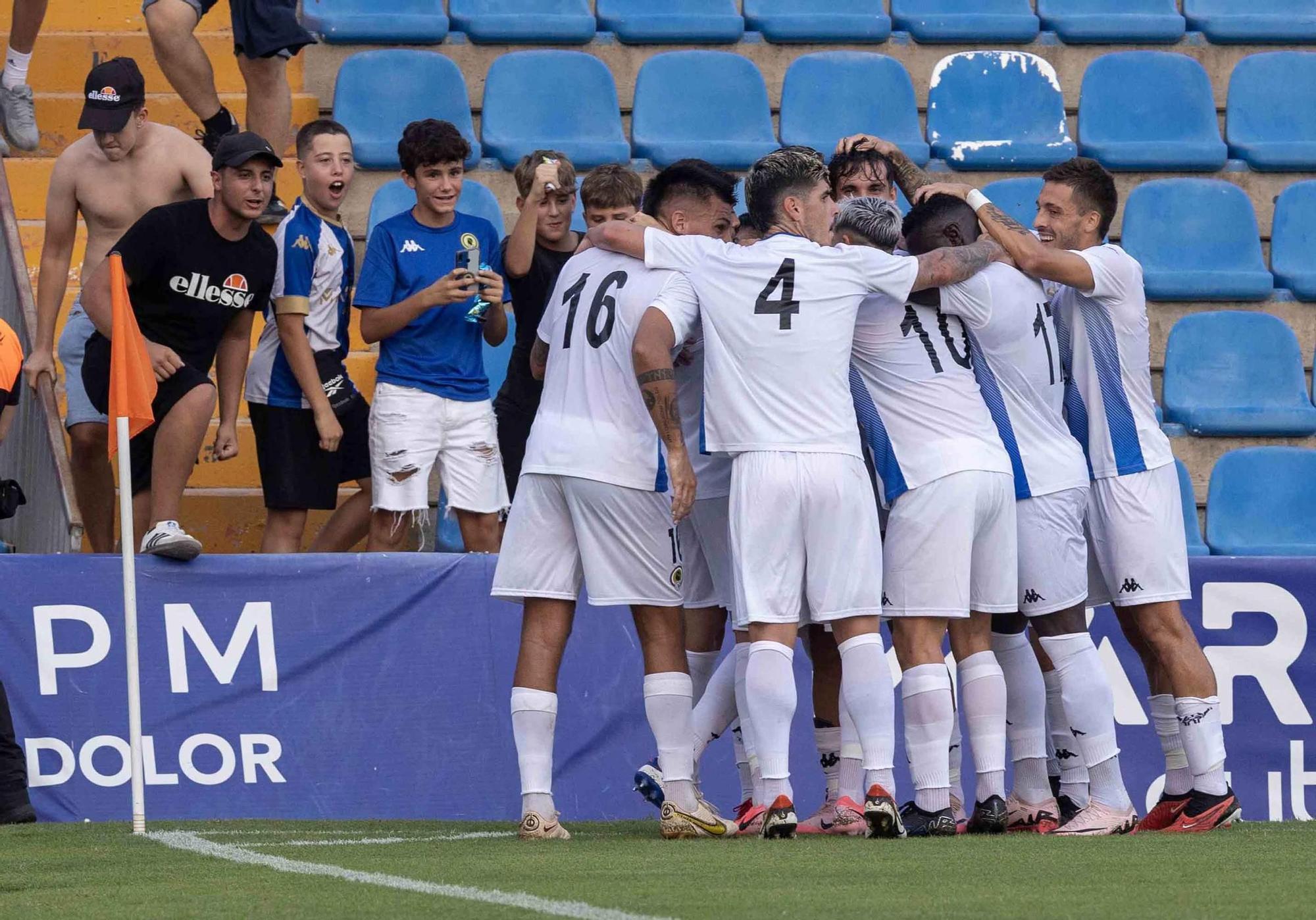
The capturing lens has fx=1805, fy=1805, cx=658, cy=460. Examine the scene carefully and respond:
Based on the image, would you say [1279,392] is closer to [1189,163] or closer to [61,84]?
[1189,163]

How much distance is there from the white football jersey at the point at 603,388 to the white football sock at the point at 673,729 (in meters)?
0.59

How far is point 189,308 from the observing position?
267 inches

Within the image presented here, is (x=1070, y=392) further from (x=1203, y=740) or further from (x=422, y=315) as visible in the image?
(x=422, y=315)

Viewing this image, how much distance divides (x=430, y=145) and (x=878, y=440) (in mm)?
2351

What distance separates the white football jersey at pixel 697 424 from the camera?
572 cm

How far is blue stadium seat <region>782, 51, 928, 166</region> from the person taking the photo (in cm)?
944

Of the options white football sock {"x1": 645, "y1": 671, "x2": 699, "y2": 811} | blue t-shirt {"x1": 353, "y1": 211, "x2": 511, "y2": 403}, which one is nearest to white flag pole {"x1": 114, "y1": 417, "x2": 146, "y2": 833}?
blue t-shirt {"x1": 353, "y1": 211, "x2": 511, "y2": 403}

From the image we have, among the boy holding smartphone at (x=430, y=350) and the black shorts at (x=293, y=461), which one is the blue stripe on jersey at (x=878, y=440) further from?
the black shorts at (x=293, y=461)

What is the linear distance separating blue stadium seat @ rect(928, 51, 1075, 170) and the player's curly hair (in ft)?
11.3

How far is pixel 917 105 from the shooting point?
9812 mm

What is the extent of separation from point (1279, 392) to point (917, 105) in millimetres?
2457

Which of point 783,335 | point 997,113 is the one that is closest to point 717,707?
point 783,335

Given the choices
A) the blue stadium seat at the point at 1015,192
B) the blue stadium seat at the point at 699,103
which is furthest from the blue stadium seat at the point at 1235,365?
the blue stadium seat at the point at 699,103

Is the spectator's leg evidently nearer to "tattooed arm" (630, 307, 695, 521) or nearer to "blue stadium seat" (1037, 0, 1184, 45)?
"tattooed arm" (630, 307, 695, 521)
